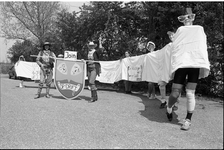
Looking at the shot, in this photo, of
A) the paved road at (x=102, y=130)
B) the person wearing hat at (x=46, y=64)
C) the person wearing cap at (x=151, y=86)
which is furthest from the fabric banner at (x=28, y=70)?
the paved road at (x=102, y=130)

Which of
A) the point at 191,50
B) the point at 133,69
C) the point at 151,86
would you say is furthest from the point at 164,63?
the point at 133,69

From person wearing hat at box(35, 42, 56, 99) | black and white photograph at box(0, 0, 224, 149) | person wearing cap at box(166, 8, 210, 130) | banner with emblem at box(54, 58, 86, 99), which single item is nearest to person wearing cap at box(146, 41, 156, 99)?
black and white photograph at box(0, 0, 224, 149)

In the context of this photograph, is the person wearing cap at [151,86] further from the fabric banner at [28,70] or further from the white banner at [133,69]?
the fabric banner at [28,70]

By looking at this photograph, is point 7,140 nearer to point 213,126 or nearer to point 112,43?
point 213,126

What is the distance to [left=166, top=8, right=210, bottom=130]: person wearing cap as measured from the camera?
3588mm

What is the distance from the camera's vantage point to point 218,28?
8.18m

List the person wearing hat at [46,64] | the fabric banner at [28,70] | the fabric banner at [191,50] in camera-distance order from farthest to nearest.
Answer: the fabric banner at [28,70], the person wearing hat at [46,64], the fabric banner at [191,50]

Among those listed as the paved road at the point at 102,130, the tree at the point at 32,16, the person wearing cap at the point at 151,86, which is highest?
the tree at the point at 32,16

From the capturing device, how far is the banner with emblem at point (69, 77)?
22.3 feet

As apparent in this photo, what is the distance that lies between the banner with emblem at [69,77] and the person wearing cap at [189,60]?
12.1ft

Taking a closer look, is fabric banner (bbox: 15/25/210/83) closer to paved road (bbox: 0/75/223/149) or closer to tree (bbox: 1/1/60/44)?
paved road (bbox: 0/75/223/149)

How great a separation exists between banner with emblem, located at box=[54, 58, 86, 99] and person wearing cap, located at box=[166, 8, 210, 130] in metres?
3.68

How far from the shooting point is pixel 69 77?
22.6ft

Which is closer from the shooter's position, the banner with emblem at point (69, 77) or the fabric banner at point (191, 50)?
the fabric banner at point (191, 50)
